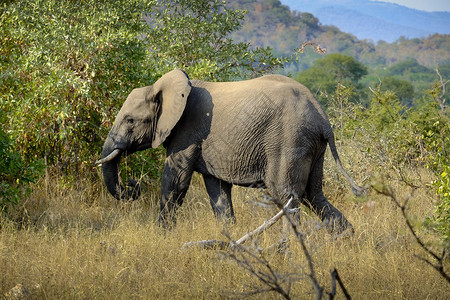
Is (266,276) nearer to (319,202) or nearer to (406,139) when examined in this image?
(319,202)

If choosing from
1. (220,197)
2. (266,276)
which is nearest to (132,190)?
(220,197)

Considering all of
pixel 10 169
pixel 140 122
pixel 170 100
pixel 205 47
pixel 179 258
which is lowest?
pixel 179 258

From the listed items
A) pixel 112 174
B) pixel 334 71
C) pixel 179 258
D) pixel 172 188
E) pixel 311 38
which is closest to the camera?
pixel 179 258

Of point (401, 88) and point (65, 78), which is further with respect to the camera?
point (401, 88)

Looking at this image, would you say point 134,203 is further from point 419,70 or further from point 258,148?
point 419,70

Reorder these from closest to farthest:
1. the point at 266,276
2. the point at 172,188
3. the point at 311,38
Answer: the point at 266,276, the point at 172,188, the point at 311,38

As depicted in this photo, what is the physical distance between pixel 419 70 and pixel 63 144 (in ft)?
309

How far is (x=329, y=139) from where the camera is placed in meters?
5.80

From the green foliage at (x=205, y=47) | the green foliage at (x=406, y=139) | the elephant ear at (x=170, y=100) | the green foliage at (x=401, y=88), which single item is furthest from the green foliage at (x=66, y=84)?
the green foliage at (x=401, y=88)

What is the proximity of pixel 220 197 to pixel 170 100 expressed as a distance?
43.6 inches

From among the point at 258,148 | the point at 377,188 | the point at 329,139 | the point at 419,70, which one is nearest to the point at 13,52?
the point at 258,148

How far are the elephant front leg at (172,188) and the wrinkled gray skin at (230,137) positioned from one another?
0.03 ft

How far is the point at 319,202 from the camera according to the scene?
610cm

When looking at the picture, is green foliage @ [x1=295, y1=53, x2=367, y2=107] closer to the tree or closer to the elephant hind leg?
the tree
